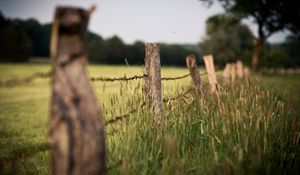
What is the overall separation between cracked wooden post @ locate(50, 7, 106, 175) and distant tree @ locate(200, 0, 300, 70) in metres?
28.7

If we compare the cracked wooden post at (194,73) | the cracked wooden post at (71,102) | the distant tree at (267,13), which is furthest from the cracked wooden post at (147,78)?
the distant tree at (267,13)

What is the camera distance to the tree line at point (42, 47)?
6762 cm

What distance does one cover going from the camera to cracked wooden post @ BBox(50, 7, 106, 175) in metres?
1.75

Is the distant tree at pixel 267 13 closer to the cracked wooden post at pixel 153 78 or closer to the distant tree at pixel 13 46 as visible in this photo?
the cracked wooden post at pixel 153 78

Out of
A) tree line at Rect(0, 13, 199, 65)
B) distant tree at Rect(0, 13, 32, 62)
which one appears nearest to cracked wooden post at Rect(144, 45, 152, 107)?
tree line at Rect(0, 13, 199, 65)

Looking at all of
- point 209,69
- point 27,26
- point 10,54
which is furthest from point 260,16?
point 27,26

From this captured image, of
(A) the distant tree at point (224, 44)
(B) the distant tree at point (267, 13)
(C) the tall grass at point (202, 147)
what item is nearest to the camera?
(C) the tall grass at point (202, 147)

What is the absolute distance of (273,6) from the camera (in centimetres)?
2831

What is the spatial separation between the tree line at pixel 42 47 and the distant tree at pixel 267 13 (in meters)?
40.1

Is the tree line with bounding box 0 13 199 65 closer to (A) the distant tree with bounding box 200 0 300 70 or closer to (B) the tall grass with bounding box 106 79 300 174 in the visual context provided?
(A) the distant tree with bounding box 200 0 300 70

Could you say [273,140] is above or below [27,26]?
below

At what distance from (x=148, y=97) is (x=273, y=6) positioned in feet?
93.9

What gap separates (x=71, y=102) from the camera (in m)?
1.78

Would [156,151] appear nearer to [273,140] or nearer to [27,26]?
[273,140]
